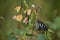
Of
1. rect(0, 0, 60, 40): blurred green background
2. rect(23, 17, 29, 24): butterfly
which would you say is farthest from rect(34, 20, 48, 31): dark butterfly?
rect(0, 0, 60, 40): blurred green background

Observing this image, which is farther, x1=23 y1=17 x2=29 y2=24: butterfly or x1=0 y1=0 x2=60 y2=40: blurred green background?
x1=0 y1=0 x2=60 y2=40: blurred green background

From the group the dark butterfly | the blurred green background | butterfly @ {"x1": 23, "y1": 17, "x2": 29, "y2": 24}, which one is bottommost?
the dark butterfly

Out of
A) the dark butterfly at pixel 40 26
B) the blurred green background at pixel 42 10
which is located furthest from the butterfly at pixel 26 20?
the blurred green background at pixel 42 10

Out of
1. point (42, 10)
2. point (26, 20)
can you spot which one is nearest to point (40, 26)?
point (26, 20)

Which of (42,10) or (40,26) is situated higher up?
(42,10)

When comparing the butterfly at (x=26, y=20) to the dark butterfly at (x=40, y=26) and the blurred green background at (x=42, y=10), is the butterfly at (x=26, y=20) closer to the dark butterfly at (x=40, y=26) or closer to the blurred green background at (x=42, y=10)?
the dark butterfly at (x=40, y=26)

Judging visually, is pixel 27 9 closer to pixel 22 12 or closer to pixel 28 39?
pixel 22 12

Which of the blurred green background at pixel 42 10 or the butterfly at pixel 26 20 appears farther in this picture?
the blurred green background at pixel 42 10

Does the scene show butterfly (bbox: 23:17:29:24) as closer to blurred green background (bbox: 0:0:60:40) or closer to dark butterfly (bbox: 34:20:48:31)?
dark butterfly (bbox: 34:20:48:31)

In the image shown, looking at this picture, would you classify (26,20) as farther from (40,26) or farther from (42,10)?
(42,10)

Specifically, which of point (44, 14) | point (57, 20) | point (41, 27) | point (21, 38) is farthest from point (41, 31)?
point (44, 14)

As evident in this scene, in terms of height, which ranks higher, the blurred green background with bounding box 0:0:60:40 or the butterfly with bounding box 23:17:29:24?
the blurred green background with bounding box 0:0:60:40

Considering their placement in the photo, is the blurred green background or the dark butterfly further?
the blurred green background
